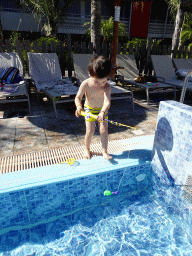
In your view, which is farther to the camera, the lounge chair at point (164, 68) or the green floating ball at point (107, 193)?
the lounge chair at point (164, 68)

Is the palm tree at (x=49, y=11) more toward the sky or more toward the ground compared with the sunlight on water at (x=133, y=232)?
more toward the sky

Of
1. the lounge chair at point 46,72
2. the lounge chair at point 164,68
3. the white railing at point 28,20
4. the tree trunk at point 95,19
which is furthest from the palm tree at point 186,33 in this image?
the lounge chair at point 46,72

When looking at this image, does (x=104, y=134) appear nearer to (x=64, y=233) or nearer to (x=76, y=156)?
(x=76, y=156)

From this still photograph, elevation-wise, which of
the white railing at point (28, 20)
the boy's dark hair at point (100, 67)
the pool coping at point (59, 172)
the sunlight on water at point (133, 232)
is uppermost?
the white railing at point (28, 20)

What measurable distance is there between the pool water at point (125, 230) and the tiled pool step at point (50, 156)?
69 cm

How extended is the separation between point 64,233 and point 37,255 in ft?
1.12

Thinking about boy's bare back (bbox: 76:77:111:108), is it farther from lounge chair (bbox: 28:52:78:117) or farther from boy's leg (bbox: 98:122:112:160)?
lounge chair (bbox: 28:52:78:117)

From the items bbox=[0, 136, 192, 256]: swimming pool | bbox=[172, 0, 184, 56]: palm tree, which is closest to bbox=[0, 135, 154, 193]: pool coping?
Result: bbox=[0, 136, 192, 256]: swimming pool

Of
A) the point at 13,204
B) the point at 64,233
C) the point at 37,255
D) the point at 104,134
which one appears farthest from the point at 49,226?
the point at 104,134

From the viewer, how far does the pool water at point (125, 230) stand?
201 centimetres

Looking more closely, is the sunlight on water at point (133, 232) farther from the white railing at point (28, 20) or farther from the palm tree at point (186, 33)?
the white railing at point (28, 20)

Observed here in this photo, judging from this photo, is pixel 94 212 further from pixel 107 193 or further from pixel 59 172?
pixel 59 172

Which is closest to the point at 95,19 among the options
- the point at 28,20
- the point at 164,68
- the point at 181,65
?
the point at 164,68

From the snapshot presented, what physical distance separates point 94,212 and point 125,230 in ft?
1.40
